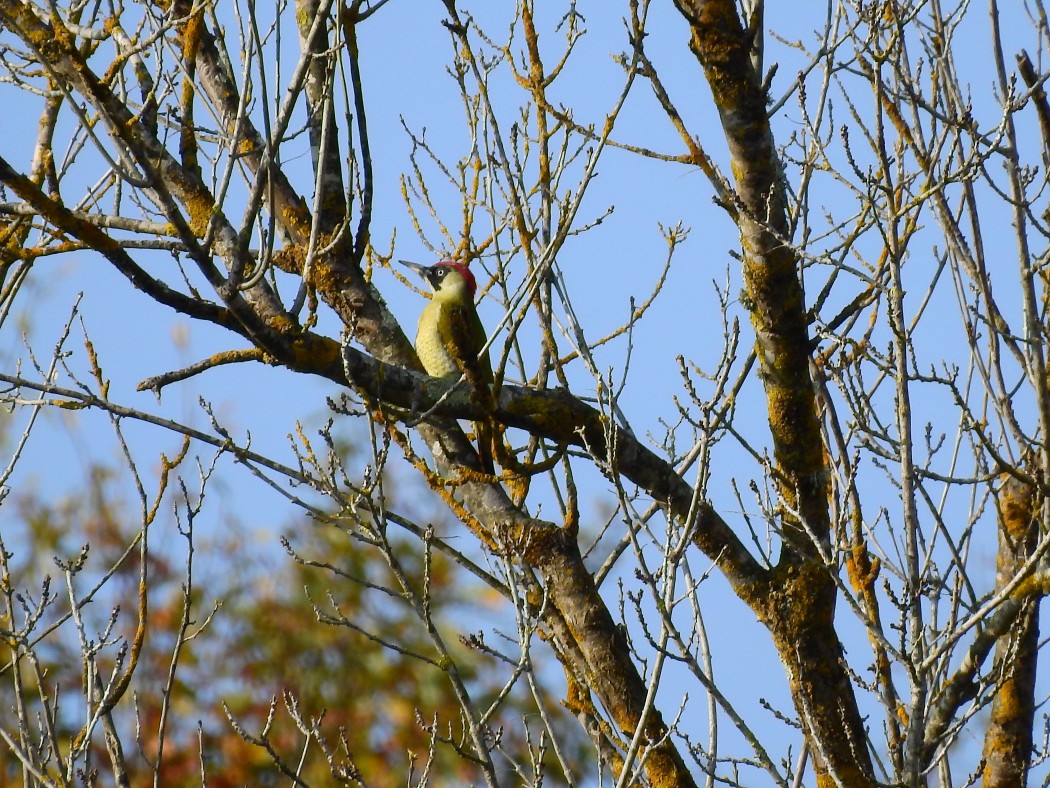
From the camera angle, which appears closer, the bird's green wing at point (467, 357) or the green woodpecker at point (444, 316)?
the bird's green wing at point (467, 357)

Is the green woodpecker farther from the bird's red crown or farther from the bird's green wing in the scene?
the bird's green wing

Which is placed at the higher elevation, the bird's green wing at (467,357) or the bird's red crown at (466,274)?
the bird's red crown at (466,274)

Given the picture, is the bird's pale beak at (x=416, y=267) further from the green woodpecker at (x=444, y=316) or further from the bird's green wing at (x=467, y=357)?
the bird's green wing at (x=467, y=357)

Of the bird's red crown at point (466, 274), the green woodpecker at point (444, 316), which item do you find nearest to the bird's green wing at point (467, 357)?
the green woodpecker at point (444, 316)

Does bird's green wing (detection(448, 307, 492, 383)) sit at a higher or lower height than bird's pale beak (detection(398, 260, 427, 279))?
lower

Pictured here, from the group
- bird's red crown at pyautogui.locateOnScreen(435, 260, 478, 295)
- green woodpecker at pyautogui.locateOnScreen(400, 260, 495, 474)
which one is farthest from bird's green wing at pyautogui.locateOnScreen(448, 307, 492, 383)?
bird's red crown at pyautogui.locateOnScreen(435, 260, 478, 295)

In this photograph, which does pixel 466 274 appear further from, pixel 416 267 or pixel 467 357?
pixel 467 357

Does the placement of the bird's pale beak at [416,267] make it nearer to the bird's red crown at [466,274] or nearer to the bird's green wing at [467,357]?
the bird's red crown at [466,274]

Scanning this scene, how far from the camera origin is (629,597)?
142 inches

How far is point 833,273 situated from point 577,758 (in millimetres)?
5119

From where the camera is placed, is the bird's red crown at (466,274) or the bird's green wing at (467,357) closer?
the bird's green wing at (467,357)

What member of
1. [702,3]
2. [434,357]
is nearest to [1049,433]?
[702,3]

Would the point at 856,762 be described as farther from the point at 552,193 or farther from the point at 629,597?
the point at 552,193

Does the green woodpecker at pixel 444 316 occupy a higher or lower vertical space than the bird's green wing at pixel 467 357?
higher
